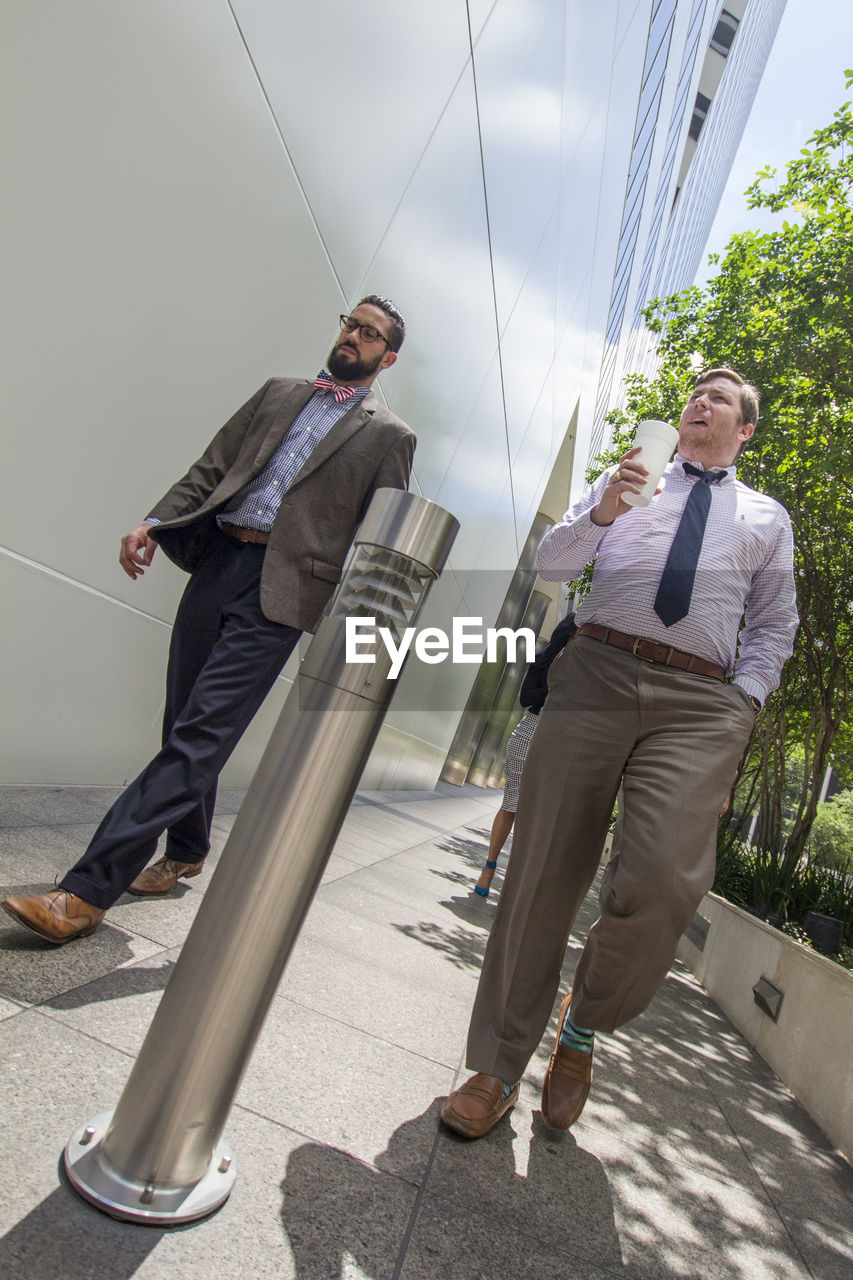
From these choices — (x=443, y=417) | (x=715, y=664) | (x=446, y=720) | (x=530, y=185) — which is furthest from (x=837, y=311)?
(x=446, y=720)

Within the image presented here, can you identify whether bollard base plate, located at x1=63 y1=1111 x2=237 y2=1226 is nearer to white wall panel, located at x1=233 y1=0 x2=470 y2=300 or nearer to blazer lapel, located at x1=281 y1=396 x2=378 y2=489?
blazer lapel, located at x1=281 y1=396 x2=378 y2=489

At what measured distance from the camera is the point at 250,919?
Answer: 1.43 metres

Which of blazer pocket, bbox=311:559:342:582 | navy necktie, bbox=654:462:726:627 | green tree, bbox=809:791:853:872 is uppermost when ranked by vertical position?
green tree, bbox=809:791:853:872

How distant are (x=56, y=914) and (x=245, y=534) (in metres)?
1.21

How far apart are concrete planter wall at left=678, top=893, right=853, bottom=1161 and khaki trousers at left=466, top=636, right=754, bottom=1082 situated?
63.5 inches

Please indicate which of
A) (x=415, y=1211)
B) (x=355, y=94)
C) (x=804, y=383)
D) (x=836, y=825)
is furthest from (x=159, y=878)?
(x=836, y=825)

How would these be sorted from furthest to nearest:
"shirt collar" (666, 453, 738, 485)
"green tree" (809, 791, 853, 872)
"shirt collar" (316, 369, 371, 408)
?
"green tree" (809, 791, 853, 872)
"shirt collar" (316, 369, 371, 408)
"shirt collar" (666, 453, 738, 485)

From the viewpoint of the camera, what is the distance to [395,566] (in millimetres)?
1581

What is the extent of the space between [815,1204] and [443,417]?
22.6 ft

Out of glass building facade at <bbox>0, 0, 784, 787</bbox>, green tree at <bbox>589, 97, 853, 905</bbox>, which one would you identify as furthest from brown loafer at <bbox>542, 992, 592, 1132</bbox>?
green tree at <bbox>589, 97, 853, 905</bbox>

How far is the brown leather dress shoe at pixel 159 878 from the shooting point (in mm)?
2930

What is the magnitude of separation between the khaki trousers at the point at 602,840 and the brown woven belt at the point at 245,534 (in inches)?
40.3

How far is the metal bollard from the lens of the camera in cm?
136

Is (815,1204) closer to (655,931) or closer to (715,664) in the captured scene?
(655,931)
